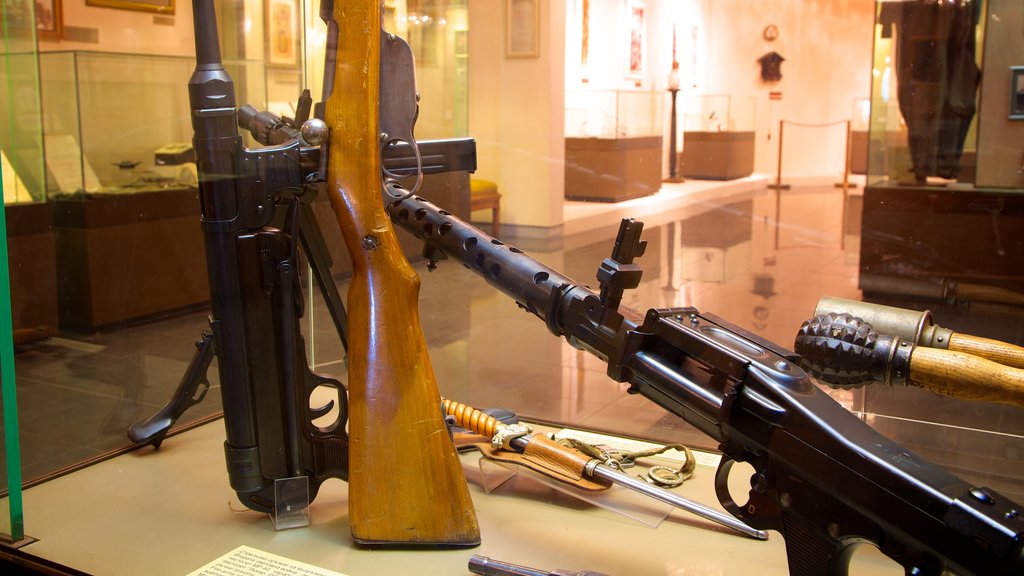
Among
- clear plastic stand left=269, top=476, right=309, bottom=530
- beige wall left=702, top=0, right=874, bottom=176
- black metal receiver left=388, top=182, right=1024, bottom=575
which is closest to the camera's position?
black metal receiver left=388, top=182, right=1024, bottom=575

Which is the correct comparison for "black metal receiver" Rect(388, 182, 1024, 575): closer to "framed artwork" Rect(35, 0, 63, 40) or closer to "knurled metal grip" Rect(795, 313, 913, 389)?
"knurled metal grip" Rect(795, 313, 913, 389)

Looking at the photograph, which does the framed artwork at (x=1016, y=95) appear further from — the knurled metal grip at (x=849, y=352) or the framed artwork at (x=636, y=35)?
the knurled metal grip at (x=849, y=352)

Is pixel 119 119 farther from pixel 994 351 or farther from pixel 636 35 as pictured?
pixel 994 351

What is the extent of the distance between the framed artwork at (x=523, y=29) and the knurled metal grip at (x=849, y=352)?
162cm

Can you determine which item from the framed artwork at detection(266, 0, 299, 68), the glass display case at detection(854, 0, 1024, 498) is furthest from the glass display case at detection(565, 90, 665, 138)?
the framed artwork at detection(266, 0, 299, 68)

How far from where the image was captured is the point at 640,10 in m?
2.51

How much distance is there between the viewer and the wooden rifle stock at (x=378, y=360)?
1318 mm

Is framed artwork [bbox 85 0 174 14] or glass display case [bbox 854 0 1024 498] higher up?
framed artwork [bbox 85 0 174 14]

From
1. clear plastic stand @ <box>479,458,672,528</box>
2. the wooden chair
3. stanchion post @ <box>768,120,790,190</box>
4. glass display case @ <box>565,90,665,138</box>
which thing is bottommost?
clear plastic stand @ <box>479,458,672,528</box>

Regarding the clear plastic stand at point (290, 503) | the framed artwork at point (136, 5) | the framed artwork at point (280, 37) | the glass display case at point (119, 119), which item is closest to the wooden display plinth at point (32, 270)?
the glass display case at point (119, 119)

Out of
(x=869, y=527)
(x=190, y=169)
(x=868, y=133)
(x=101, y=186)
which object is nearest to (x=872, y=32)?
(x=868, y=133)

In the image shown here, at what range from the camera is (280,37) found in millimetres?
2254

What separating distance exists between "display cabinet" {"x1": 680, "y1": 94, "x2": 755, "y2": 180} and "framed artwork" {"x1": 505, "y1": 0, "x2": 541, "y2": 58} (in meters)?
0.46

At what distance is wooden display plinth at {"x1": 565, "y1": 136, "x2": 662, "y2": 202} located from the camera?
2.47 metres
